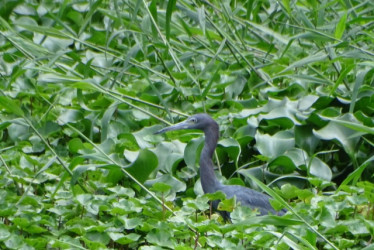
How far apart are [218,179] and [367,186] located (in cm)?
109

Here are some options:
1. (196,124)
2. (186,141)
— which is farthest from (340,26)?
(186,141)

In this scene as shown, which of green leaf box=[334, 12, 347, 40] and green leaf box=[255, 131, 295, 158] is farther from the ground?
green leaf box=[334, 12, 347, 40]

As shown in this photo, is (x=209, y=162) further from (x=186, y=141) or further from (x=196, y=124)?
(x=186, y=141)

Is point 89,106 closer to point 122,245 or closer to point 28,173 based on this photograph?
point 28,173

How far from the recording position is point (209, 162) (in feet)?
18.0

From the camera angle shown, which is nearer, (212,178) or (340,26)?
(340,26)

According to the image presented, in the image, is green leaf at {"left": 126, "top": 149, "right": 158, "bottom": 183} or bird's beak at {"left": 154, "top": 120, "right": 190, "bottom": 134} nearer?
green leaf at {"left": 126, "top": 149, "right": 158, "bottom": 183}

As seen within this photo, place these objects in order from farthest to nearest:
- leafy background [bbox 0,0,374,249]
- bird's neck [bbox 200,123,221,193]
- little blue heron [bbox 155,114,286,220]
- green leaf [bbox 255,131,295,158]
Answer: green leaf [bbox 255,131,295,158]
bird's neck [bbox 200,123,221,193]
little blue heron [bbox 155,114,286,220]
leafy background [bbox 0,0,374,249]

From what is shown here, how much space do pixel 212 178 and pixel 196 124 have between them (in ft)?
1.32

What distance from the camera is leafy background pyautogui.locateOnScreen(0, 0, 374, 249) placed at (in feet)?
14.8

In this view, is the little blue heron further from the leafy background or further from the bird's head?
the leafy background

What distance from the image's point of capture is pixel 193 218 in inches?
188

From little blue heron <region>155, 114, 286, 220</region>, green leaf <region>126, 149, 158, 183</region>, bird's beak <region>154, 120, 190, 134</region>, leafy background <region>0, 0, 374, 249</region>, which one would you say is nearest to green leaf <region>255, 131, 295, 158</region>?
leafy background <region>0, 0, 374, 249</region>

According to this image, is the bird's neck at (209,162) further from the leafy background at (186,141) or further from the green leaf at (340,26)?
the green leaf at (340,26)
